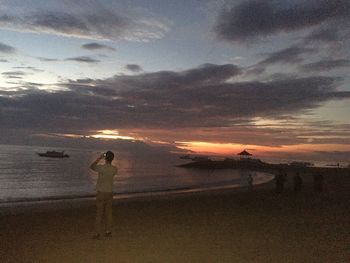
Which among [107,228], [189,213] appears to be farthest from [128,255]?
[189,213]

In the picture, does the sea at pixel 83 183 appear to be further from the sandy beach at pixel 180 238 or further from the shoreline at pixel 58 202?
the sandy beach at pixel 180 238

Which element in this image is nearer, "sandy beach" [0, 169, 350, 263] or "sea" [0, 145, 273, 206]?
"sandy beach" [0, 169, 350, 263]

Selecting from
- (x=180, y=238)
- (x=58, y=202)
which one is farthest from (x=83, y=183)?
(x=180, y=238)

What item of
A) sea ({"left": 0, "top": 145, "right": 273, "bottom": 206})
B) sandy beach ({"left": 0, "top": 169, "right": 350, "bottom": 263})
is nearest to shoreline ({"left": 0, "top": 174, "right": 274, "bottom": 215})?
sea ({"left": 0, "top": 145, "right": 273, "bottom": 206})

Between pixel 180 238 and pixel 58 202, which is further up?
pixel 180 238

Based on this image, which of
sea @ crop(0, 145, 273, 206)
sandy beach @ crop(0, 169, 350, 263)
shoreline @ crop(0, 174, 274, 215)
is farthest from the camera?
sea @ crop(0, 145, 273, 206)

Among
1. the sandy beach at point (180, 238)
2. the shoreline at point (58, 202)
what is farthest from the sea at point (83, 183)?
the sandy beach at point (180, 238)

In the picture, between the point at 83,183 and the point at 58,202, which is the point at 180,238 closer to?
the point at 58,202

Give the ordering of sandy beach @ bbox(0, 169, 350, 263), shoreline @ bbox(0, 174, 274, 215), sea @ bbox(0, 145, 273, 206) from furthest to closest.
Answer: sea @ bbox(0, 145, 273, 206), shoreline @ bbox(0, 174, 274, 215), sandy beach @ bbox(0, 169, 350, 263)

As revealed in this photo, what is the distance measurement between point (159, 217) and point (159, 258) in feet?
23.2

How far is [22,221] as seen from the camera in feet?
46.4

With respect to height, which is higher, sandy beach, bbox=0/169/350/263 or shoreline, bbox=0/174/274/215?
sandy beach, bbox=0/169/350/263

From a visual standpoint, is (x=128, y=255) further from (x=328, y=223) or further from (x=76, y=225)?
(x=328, y=223)

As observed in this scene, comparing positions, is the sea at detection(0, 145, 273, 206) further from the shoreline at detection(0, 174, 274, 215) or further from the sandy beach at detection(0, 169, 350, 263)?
the sandy beach at detection(0, 169, 350, 263)
